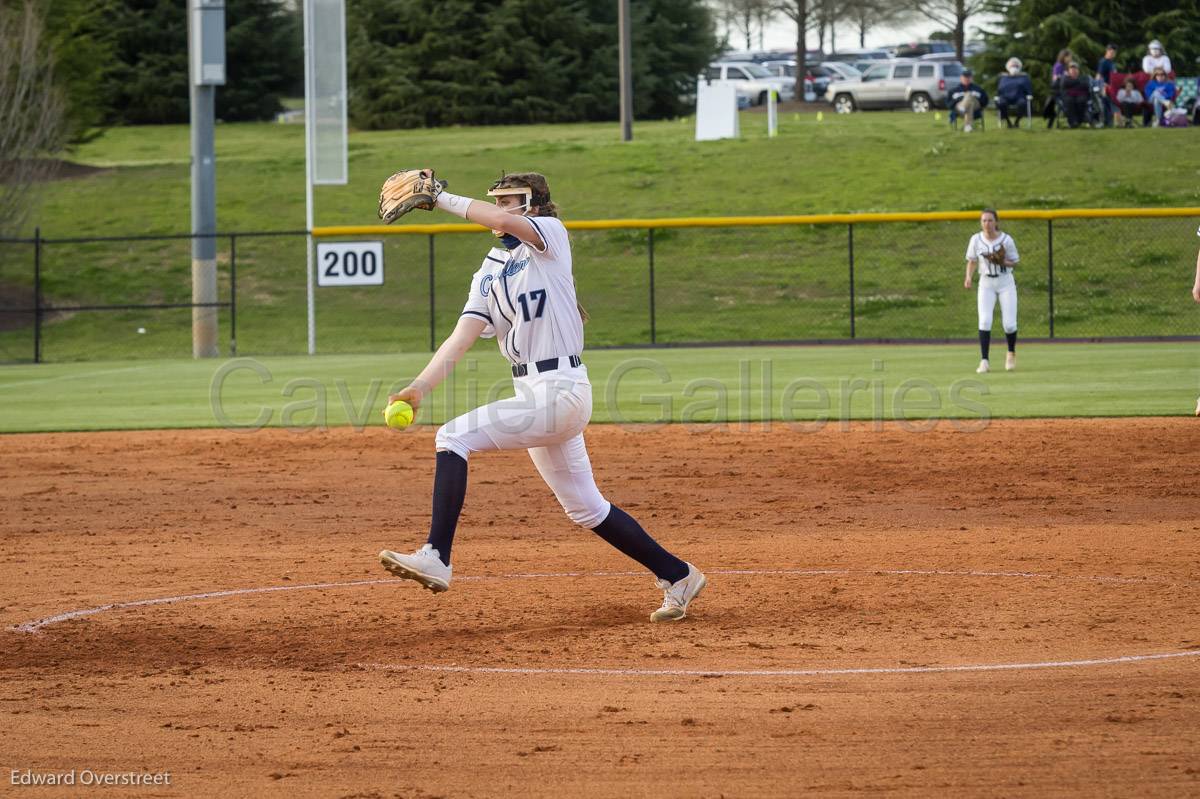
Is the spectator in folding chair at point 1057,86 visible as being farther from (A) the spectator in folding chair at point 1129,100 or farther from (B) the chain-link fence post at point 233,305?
(B) the chain-link fence post at point 233,305

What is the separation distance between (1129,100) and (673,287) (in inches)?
586

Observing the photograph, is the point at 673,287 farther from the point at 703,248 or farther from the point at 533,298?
the point at 533,298

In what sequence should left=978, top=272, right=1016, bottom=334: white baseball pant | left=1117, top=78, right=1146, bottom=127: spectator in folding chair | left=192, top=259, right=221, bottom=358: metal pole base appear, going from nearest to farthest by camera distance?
left=978, top=272, right=1016, bottom=334: white baseball pant
left=192, top=259, right=221, bottom=358: metal pole base
left=1117, top=78, right=1146, bottom=127: spectator in folding chair

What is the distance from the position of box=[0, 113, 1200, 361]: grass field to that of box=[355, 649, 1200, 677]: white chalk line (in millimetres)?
22868

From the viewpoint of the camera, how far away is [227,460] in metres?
13.8

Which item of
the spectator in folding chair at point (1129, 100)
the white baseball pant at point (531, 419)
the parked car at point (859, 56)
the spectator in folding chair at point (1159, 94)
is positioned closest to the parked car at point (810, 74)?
the parked car at point (859, 56)

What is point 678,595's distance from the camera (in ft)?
23.8

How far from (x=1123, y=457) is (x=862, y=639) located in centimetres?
674

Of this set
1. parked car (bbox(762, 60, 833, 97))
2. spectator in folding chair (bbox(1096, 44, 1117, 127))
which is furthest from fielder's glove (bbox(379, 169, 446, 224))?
parked car (bbox(762, 60, 833, 97))

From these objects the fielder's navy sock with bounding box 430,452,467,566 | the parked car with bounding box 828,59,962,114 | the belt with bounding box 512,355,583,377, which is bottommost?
the fielder's navy sock with bounding box 430,452,467,566

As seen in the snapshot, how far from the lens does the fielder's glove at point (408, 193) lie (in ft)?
21.0

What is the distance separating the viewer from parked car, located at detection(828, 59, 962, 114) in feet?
175

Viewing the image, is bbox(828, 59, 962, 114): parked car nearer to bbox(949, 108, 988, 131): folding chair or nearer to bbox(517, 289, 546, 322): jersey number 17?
bbox(949, 108, 988, 131): folding chair

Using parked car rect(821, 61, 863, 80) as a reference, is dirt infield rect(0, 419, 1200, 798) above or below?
below
